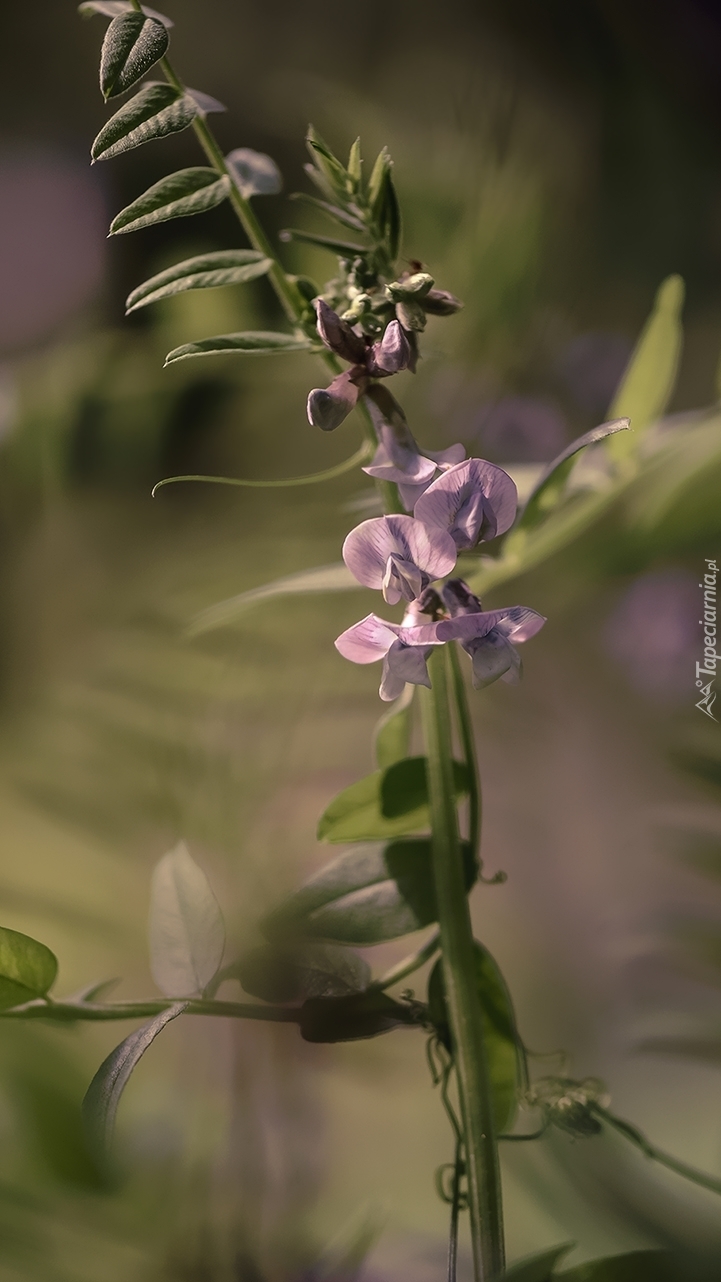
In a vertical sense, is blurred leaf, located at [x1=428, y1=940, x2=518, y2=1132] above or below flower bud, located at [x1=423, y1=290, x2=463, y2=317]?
below

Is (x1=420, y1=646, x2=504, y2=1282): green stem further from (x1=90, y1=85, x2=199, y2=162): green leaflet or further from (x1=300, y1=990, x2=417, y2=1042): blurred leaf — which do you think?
(x1=90, y1=85, x2=199, y2=162): green leaflet

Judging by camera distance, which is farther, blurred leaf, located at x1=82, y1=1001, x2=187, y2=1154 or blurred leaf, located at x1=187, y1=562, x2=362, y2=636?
blurred leaf, located at x1=187, y1=562, x2=362, y2=636

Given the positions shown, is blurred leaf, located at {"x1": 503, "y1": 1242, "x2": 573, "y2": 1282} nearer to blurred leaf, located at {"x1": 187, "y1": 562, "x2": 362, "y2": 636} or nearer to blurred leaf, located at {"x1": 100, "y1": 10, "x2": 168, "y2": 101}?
blurred leaf, located at {"x1": 187, "y1": 562, "x2": 362, "y2": 636}

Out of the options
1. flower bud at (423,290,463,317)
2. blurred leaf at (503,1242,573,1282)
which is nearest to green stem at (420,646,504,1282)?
blurred leaf at (503,1242,573,1282)

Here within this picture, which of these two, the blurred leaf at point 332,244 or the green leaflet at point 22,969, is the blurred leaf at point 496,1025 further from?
the blurred leaf at point 332,244

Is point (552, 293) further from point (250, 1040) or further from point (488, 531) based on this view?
point (250, 1040)

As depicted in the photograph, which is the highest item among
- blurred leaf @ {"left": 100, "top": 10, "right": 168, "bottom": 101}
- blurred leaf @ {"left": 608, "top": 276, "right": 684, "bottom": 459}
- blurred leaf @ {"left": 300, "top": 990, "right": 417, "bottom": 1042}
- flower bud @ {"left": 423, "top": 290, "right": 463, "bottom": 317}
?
blurred leaf @ {"left": 608, "top": 276, "right": 684, "bottom": 459}

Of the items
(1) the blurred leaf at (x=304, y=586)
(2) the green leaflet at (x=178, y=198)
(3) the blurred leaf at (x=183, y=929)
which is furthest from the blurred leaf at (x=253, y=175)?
(3) the blurred leaf at (x=183, y=929)
